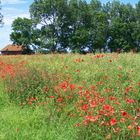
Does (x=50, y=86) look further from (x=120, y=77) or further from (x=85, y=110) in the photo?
(x=85, y=110)

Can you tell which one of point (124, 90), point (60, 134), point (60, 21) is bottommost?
point (60, 134)

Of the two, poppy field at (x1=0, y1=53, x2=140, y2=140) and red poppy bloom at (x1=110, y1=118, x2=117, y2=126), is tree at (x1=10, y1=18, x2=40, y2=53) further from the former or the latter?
red poppy bloom at (x1=110, y1=118, x2=117, y2=126)

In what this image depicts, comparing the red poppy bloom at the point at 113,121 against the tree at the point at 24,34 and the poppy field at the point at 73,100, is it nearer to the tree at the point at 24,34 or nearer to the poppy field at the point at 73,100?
the poppy field at the point at 73,100

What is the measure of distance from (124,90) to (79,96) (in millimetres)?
956

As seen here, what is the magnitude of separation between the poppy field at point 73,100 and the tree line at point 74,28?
152 feet

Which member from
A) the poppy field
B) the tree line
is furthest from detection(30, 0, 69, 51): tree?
the poppy field

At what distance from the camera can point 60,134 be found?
7145 millimetres

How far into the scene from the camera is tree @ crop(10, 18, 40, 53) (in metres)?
58.9

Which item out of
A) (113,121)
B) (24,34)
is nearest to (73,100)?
(113,121)

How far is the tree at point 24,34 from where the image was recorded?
58.9m

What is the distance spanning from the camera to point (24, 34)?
60.0 m

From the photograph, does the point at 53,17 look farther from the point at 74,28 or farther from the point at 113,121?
the point at 113,121

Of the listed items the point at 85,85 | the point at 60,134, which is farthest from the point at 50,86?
the point at 60,134

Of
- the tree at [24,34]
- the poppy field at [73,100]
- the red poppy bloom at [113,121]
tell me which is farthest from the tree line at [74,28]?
the red poppy bloom at [113,121]
